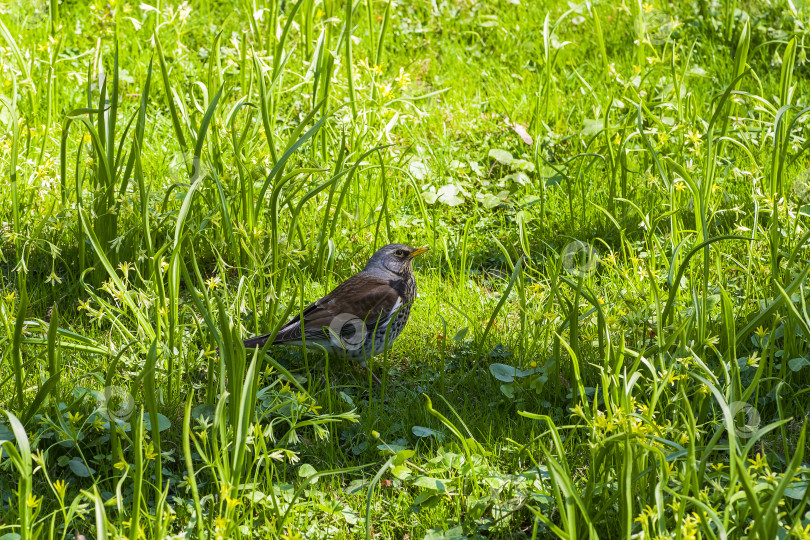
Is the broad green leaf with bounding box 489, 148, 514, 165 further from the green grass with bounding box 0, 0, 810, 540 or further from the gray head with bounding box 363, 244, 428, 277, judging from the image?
the gray head with bounding box 363, 244, 428, 277

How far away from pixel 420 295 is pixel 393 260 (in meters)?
0.30

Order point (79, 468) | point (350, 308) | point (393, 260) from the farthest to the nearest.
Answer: point (393, 260) → point (350, 308) → point (79, 468)

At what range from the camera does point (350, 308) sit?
3.91 metres

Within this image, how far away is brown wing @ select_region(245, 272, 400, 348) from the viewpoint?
3.84 metres

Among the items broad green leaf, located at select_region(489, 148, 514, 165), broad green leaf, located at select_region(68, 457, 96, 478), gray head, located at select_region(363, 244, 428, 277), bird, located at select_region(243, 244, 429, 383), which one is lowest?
broad green leaf, located at select_region(68, 457, 96, 478)

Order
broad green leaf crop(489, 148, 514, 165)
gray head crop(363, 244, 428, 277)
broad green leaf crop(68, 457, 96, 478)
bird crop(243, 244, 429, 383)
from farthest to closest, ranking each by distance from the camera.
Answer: broad green leaf crop(489, 148, 514, 165) < gray head crop(363, 244, 428, 277) < bird crop(243, 244, 429, 383) < broad green leaf crop(68, 457, 96, 478)

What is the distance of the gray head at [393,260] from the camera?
13.4 ft

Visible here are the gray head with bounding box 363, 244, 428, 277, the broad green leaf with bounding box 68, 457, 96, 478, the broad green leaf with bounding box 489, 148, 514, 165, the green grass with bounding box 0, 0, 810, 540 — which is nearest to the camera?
the green grass with bounding box 0, 0, 810, 540

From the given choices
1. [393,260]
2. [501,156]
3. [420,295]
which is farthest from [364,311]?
[501,156]

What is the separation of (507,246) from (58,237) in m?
2.40

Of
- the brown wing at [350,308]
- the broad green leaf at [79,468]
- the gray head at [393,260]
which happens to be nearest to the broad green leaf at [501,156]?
the gray head at [393,260]

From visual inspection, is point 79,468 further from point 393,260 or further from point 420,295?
point 420,295

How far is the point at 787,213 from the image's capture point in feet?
12.1

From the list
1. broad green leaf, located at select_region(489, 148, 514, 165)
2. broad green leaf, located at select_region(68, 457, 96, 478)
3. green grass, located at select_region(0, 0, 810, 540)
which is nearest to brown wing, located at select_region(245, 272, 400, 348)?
green grass, located at select_region(0, 0, 810, 540)
